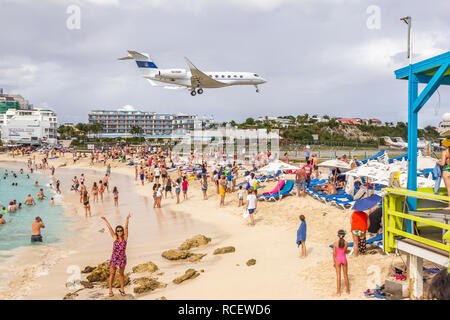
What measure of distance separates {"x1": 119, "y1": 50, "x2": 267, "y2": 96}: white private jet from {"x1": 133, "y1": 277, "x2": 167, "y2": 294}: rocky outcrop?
16426 millimetres

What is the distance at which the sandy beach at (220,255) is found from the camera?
6.92 m

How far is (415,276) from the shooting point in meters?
5.35

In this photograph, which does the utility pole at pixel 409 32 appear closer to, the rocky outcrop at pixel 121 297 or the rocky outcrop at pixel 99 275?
the rocky outcrop at pixel 121 297

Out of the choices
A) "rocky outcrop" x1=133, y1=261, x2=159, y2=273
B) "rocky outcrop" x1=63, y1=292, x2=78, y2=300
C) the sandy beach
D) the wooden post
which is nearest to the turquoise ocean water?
the sandy beach

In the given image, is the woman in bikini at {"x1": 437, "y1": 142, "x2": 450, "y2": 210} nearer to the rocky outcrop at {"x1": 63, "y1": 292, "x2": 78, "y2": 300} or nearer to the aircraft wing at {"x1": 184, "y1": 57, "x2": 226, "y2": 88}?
the rocky outcrop at {"x1": 63, "y1": 292, "x2": 78, "y2": 300}

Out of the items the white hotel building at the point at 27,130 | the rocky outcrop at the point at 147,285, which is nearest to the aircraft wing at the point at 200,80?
the rocky outcrop at the point at 147,285

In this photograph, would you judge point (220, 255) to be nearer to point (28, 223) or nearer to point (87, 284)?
point (87, 284)

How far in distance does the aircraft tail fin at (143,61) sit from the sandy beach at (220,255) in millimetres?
10390

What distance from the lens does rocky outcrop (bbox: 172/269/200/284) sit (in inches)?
305

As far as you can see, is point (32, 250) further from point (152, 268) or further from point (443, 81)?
point (443, 81)

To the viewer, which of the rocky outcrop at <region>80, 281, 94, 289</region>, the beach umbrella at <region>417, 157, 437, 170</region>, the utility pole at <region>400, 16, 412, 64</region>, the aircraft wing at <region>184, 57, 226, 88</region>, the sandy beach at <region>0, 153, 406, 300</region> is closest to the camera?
the utility pole at <region>400, 16, 412, 64</region>

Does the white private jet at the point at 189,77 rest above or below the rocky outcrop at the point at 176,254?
above
